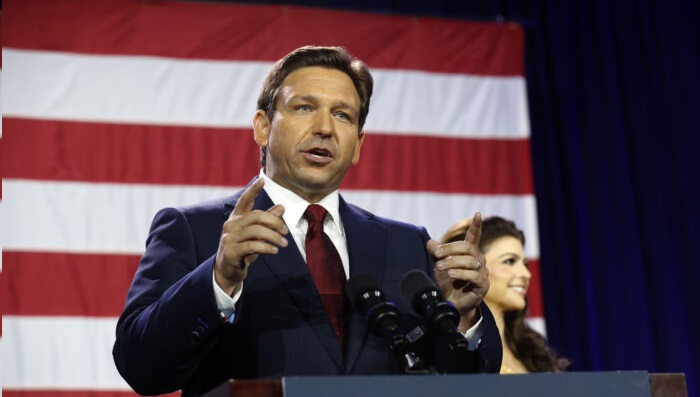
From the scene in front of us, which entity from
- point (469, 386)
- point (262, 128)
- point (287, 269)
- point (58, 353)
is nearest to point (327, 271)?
point (287, 269)

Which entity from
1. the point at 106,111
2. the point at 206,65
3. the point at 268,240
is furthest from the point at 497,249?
the point at 268,240

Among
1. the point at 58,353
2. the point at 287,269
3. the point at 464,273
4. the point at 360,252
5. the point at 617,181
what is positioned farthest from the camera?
the point at 617,181

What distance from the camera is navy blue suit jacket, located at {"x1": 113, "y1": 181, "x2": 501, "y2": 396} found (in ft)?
4.83

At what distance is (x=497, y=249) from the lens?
3.54 meters

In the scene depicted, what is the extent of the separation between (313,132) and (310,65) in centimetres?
16

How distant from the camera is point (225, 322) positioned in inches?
57.7

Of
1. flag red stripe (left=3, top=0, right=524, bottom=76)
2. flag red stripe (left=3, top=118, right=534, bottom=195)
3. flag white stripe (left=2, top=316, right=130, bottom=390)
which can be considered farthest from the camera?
flag red stripe (left=3, top=0, right=524, bottom=76)

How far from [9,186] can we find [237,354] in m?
1.95

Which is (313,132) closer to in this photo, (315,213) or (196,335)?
(315,213)

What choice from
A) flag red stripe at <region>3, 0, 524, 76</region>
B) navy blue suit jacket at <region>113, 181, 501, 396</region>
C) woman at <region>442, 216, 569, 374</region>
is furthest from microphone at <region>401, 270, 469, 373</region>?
flag red stripe at <region>3, 0, 524, 76</region>

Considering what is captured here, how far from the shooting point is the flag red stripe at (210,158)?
3355 millimetres

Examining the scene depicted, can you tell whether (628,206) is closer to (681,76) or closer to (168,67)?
(681,76)

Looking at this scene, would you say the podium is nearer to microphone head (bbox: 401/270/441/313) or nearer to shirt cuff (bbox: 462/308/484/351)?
microphone head (bbox: 401/270/441/313)

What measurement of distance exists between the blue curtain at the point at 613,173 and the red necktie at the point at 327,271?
2.40m
